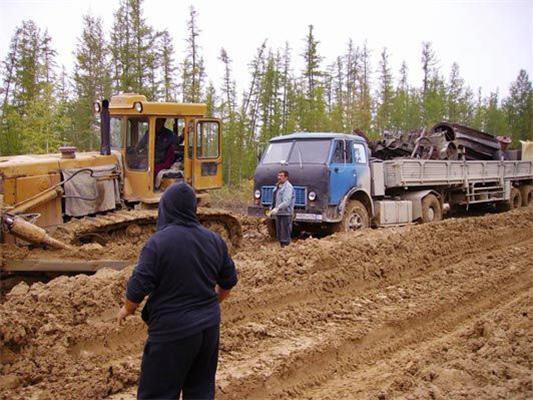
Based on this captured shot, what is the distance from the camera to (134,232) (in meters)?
8.92

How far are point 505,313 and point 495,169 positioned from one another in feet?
41.2

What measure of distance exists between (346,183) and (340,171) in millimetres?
319

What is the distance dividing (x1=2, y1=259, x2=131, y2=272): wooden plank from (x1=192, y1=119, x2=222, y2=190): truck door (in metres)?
2.80

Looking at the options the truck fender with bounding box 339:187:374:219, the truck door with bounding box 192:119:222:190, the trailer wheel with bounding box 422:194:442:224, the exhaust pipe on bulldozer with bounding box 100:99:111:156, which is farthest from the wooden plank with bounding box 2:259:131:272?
the trailer wheel with bounding box 422:194:442:224

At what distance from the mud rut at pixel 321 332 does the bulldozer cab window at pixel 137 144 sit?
2930mm

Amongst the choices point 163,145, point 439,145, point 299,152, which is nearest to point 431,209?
point 439,145

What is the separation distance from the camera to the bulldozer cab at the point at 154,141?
9.53 meters

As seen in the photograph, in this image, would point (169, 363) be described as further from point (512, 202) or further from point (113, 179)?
point (512, 202)

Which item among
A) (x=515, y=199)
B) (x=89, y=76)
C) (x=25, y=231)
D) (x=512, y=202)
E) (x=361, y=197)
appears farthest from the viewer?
(x=89, y=76)

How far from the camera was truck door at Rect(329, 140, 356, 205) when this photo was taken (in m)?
11.5

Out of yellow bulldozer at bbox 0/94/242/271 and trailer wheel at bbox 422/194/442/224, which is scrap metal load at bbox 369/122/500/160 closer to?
trailer wheel at bbox 422/194/442/224

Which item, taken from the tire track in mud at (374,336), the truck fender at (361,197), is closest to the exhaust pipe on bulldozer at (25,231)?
the tire track in mud at (374,336)

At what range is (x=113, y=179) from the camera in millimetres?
9391

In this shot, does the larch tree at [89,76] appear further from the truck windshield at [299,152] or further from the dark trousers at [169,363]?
the dark trousers at [169,363]
